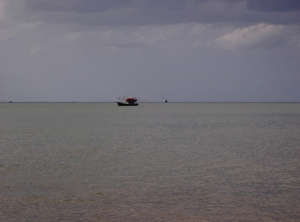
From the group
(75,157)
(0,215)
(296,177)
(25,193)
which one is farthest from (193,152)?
(0,215)

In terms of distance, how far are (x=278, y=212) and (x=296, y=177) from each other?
7.27 metres

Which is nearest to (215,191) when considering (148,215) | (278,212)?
(278,212)

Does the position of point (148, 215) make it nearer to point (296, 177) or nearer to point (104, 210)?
point (104, 210)

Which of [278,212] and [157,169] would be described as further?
[157,169]

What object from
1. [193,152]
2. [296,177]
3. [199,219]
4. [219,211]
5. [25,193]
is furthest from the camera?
[193,152]

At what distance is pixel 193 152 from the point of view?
1281 inches

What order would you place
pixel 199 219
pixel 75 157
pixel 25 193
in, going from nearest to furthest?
pixel 199 219
pixel 25 193
pixel 75 157

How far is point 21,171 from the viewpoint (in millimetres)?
22453

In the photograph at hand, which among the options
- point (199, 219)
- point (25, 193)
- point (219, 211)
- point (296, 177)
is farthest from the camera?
point (296, 177)

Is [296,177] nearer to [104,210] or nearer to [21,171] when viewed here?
[104,210]

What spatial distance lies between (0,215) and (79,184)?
225 inches

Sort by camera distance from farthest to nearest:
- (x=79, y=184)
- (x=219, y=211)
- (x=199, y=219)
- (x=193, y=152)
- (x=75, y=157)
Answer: (x=193, y=152) → (x=75, y=157) → (x=79, y=184) → (x=219, y=211) → (x=199, y=219)

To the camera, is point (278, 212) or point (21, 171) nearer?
point (278, 212)

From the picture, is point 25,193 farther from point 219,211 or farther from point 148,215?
point 219,211
